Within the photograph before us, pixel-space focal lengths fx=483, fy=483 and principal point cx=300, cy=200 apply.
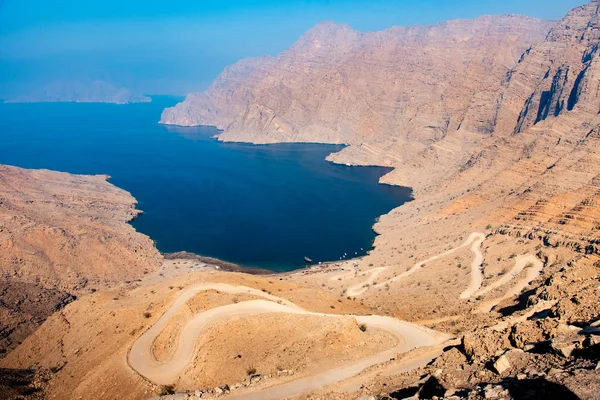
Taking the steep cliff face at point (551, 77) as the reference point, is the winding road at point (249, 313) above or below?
below

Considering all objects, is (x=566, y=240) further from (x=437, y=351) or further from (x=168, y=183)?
(x=168, y=183)

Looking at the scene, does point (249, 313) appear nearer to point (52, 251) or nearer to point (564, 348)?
point (564, 348)

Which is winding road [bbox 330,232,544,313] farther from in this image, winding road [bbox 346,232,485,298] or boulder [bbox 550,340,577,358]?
boulder [bbox 550,340,577,358]

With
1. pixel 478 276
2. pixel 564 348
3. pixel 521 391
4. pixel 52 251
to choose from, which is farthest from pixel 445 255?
pixel 52 251

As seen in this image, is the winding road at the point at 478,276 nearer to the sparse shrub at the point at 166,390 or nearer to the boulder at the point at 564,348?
the boulder at the point at 564,348

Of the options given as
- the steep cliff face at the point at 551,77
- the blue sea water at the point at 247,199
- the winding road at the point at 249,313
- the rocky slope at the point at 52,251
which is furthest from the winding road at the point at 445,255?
the steep cliff face at the point at 551,77

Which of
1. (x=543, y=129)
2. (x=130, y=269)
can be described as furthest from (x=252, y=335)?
(x=543, y=129)

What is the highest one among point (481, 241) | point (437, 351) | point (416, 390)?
point (416, 390)
